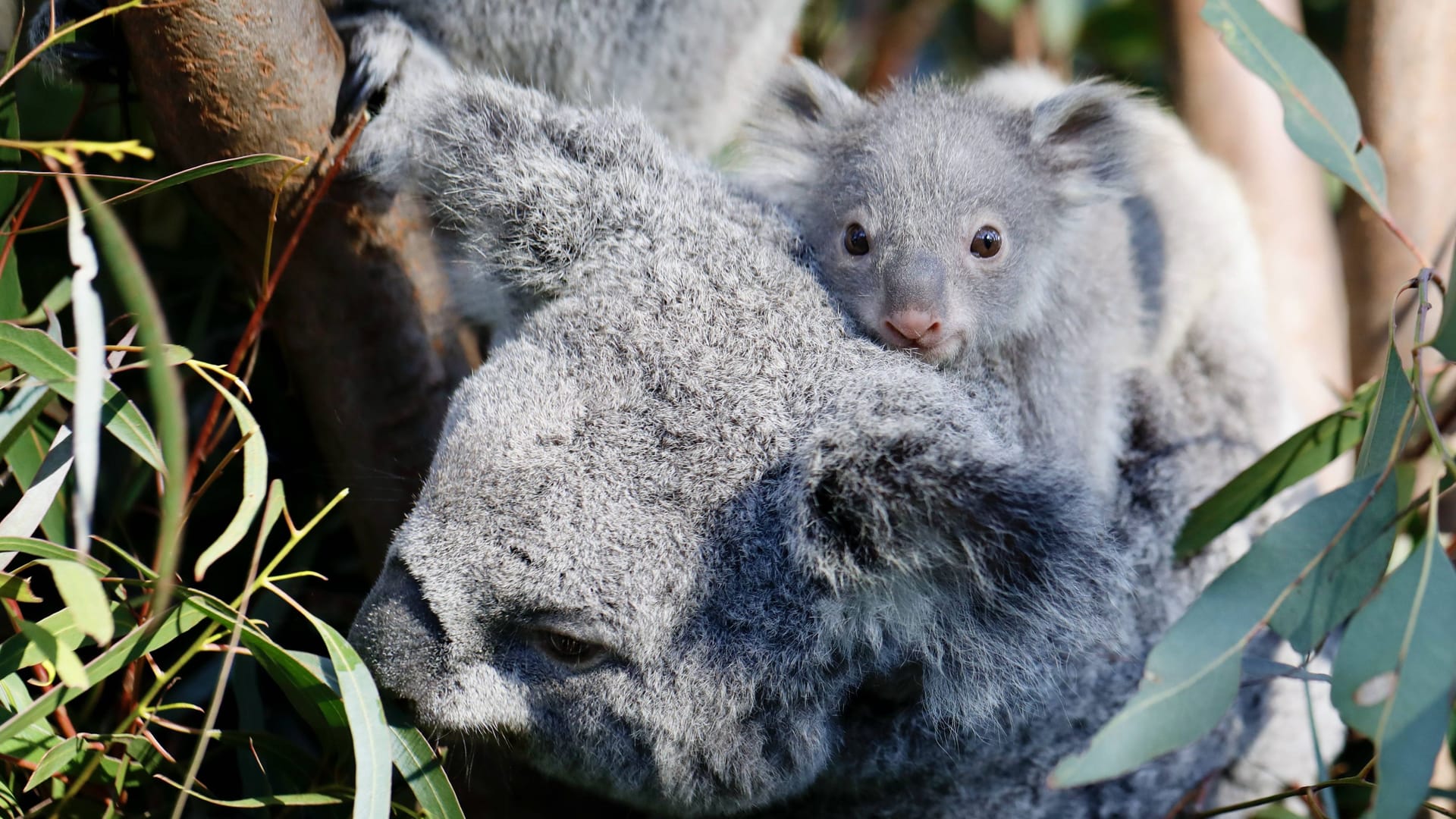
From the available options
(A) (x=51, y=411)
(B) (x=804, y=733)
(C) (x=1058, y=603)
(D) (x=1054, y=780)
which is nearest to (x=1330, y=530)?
(C) (x=1058, y=603)

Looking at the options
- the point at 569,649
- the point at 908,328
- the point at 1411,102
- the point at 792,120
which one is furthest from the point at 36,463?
the point at 1411,102

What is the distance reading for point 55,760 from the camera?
1.28 m

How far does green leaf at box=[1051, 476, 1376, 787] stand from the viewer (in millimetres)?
1032

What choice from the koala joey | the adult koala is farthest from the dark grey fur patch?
the adult koala

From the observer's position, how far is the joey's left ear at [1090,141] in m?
1.81

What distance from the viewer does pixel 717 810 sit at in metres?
1.35

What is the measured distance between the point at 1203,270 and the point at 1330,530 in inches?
38.8

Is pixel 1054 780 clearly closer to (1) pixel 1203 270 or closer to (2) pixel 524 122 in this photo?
(2) pixel 524 122

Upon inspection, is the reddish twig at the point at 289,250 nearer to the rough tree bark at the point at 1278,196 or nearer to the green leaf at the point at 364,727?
the green leaf at the point at 364,727

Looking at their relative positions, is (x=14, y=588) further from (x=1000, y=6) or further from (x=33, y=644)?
(x=1000, y=6)

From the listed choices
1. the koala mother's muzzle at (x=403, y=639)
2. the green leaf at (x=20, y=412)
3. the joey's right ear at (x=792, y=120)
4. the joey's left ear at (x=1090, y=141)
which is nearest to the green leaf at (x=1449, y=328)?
the joey's left ear at (x=1090, y=141)

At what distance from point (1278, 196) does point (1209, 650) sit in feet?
6.10

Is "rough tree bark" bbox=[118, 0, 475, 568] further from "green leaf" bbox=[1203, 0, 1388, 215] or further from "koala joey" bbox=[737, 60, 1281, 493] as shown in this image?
"green leaf" bbox=[1203, 0, 1388, 215]

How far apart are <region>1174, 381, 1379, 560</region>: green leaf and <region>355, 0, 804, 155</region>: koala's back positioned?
41.0 inches
